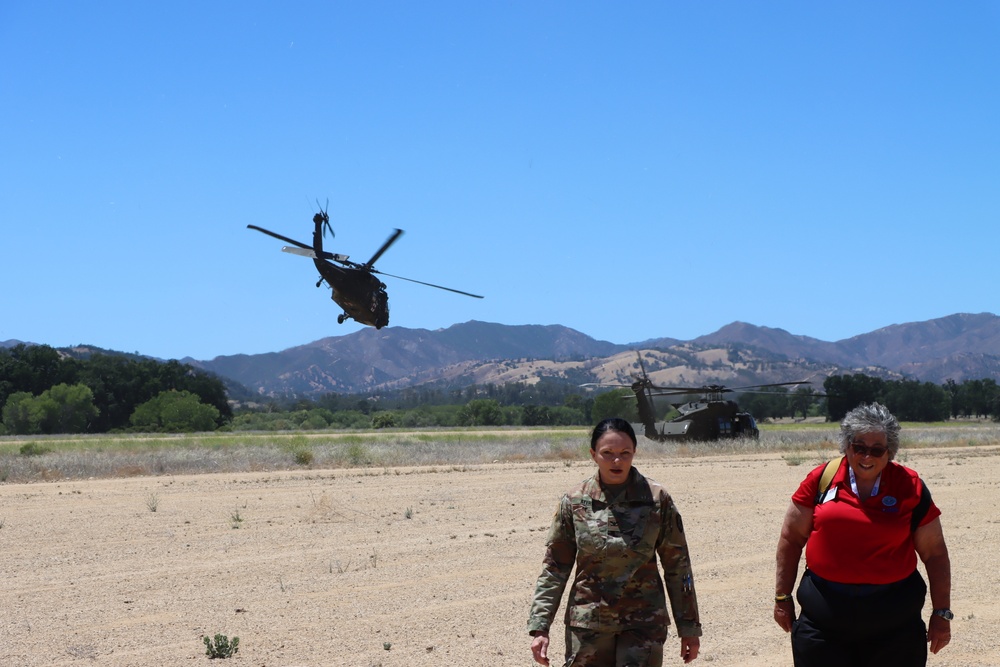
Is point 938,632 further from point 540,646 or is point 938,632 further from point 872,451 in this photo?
point 540,646

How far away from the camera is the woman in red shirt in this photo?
466 cm

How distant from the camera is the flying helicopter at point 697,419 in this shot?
4216 cm

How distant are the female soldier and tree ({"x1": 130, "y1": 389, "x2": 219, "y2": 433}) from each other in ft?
242

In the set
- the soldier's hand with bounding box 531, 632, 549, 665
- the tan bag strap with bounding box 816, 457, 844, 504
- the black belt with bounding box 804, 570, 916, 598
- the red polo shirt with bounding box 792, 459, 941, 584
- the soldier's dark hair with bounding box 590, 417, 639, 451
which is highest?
the soldier's dark hair with bounding box 590, 417, 639, 451

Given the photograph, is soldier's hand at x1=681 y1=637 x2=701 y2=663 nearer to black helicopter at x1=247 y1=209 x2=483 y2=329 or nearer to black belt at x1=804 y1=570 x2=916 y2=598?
black belt at x1=804 y1=570 x2=916 y2=598

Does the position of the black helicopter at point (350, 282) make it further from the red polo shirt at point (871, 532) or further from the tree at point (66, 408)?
the tree at point (66, 408)

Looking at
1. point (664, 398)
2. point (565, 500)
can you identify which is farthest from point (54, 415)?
point (565, 500)

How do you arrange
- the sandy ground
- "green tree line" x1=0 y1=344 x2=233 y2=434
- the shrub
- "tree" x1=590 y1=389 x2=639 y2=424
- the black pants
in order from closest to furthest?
1. the black pants
2. the shrub
3. the sandy ground
4. "tree" x1=590 y1=389 x2=639 y2=424
5. "green tree line" x1=0 y1=344 x2=233 y2=434

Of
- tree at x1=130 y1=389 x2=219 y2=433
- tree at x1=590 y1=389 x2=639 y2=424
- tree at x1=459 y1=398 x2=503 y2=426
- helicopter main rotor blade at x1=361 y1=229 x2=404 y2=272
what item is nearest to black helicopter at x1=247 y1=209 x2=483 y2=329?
helicopter main rotor blade at x1=361 y1=229 x2=404 y2=272

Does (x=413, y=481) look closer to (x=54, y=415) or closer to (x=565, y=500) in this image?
(x=565, y=500)

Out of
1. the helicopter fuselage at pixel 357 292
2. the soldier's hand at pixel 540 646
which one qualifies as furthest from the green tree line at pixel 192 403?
the soldier's hand at pixel 540 646

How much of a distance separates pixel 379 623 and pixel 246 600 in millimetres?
1870

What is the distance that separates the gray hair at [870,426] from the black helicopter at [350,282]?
13.2 m

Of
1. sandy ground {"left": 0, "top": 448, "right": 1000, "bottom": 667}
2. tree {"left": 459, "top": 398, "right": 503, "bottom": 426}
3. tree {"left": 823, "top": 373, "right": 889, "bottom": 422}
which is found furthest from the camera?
tree {"left": 459, "top": 398, "right": 503, "bottom": 426}
